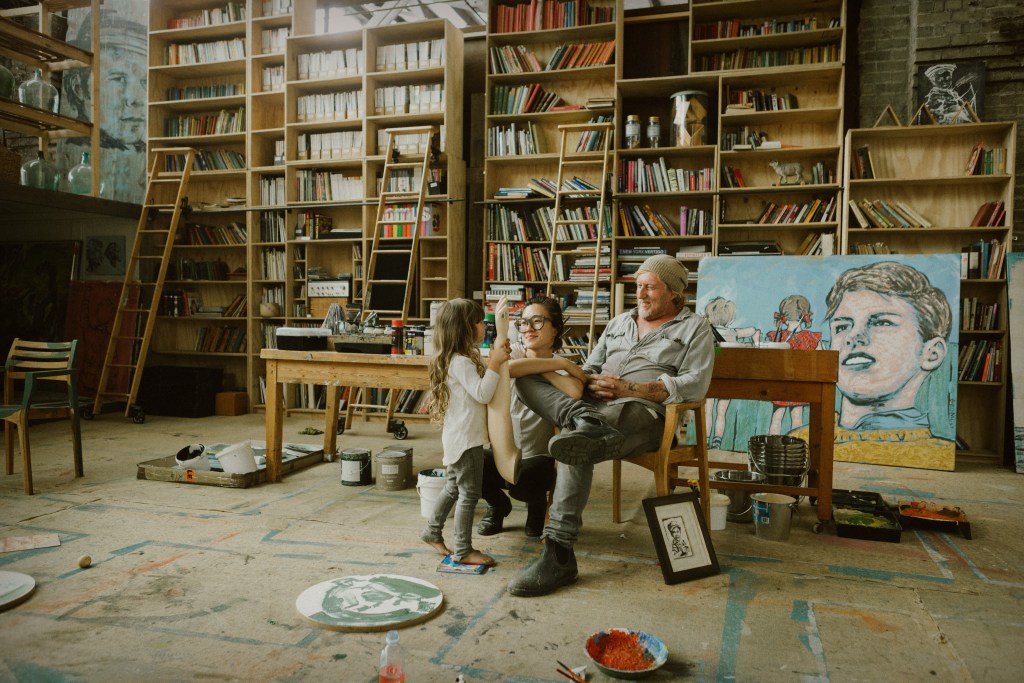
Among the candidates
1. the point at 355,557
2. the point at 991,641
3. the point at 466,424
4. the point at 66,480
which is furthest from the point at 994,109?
the point at 66,480

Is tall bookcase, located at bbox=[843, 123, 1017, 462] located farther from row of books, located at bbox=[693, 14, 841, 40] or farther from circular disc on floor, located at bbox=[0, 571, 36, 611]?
circular disc on floor, located at bbox=[0, 571, 36, 611]

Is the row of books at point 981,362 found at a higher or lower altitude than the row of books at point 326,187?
lower

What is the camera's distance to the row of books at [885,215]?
16.1ft

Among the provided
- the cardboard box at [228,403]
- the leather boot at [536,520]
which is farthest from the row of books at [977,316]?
the cardboard box at [228,403]

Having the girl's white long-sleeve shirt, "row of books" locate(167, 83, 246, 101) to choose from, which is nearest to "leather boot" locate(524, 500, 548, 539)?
the girl's white long-sleeve shirt

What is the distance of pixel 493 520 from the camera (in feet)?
9.25

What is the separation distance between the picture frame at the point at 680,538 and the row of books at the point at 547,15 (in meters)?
4.54

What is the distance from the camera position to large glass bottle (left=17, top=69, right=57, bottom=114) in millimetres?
6133

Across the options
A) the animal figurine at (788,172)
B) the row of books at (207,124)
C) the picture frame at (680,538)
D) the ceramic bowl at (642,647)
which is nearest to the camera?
the ceramic bowl at (642,647)

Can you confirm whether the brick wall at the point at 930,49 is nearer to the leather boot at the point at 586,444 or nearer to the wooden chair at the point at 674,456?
the wooden chair at the point at 674,456

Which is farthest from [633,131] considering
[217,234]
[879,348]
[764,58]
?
[217,234]

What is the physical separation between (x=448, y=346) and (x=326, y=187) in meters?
4.31

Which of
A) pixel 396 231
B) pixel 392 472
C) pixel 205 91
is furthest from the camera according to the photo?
pixel 205 91

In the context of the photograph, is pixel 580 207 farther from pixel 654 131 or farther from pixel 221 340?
pixel 221 340
